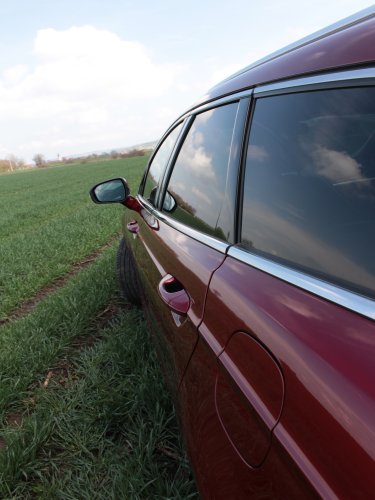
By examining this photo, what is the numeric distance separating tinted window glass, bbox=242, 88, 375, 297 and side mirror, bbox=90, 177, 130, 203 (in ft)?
5.96

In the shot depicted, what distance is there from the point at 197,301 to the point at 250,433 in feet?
1.57

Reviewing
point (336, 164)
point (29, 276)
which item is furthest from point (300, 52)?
point (29, 276)

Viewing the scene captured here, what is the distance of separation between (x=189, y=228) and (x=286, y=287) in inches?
32.7

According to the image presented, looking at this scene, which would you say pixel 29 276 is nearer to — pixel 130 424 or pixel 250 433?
pixel 130 424

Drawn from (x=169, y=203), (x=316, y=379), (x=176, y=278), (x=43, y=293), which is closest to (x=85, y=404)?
(x=169, y=203)

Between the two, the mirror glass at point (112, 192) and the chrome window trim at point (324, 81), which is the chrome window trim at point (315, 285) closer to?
the chrome window trim at point (324, 81)

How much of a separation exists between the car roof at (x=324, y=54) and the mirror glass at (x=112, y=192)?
166cm

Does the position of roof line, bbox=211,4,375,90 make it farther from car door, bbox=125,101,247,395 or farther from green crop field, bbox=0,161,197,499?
green crop field, bbox=0,161,197,499

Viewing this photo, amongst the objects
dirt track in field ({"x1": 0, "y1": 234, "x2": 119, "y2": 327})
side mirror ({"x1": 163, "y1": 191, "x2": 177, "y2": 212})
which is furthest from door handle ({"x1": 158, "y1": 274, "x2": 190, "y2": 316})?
dirt track in field ({"x1": 0, "y1": 234, "x2": 119, "y2": 327})

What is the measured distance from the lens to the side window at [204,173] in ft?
5.05

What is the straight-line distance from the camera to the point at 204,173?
70.3 inches

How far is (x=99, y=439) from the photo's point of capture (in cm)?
235


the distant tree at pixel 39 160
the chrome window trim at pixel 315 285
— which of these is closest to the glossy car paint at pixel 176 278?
the chrome window trim at pixel 315 285

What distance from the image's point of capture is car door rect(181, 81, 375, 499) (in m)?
0.73
